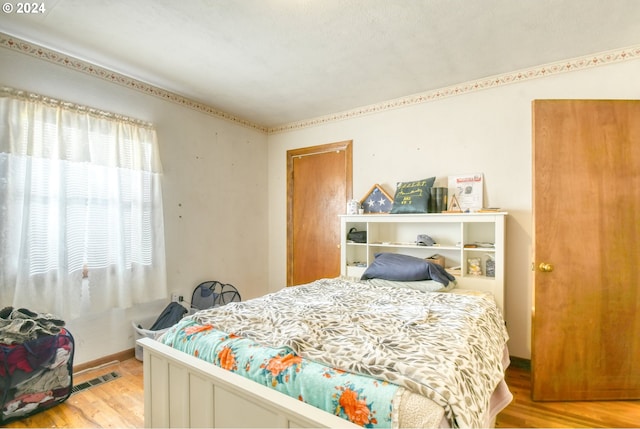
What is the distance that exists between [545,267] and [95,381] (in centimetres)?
334

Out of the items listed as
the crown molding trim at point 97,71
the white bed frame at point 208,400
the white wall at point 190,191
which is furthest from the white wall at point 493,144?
the white bed frame at point 208,400

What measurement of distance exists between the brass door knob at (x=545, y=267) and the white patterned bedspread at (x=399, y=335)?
1.50ft

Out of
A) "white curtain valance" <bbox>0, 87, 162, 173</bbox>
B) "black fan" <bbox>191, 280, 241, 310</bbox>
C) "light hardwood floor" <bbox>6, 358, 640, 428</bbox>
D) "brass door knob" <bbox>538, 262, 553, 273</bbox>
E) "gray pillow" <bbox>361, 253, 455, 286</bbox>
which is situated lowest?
"light hardwood floor" <bbox>6, 358, 640, 428</bbox>

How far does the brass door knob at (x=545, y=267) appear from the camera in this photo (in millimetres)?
2201

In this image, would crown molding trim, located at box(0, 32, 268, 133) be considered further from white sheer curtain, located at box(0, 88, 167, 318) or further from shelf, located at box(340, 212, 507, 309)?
shelf, located at box(340, 212, 507, 309)

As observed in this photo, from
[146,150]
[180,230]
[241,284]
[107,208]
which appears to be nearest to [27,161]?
[107,208]

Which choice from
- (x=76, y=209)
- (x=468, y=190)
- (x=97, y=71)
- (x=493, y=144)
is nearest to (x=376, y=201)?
(x=468, y=190)

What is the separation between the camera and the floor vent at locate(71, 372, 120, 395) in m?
2.32

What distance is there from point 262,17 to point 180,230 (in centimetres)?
216

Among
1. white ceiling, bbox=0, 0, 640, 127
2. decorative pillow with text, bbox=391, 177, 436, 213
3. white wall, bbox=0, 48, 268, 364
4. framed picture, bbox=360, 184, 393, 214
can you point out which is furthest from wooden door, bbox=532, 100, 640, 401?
white wall, bbox=0, 48, 268, 364

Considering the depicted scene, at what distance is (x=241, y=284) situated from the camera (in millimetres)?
3918

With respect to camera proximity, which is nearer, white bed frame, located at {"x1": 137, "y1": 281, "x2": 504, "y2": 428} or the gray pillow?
white bed frame, located at {"x1": 137, "y1": 281, "x2": 504, "y2": 428}

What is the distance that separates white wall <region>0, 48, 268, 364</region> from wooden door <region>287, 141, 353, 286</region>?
44 cm

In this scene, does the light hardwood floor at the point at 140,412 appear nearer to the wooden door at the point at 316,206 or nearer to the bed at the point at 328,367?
the bed at the point at 328,367
